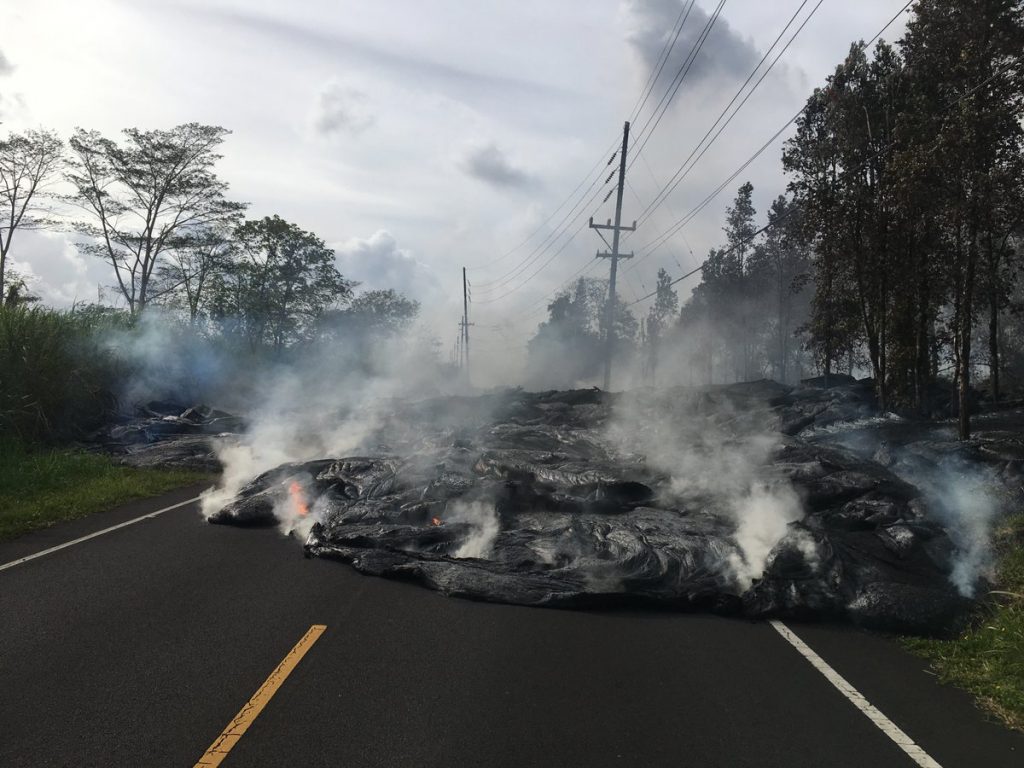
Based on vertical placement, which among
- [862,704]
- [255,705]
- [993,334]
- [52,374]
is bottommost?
[862,704]

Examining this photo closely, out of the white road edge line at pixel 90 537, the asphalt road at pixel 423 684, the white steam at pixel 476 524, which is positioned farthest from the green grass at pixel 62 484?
the white steam at pixel 476 524

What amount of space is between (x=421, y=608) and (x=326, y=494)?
3.72 metres

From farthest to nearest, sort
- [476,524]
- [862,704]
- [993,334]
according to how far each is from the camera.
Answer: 1. [993,334]
2. [476,524]
3. [862,704]

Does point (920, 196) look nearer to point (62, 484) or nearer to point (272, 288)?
point (62, 484)

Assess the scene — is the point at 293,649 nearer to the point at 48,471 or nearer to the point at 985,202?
the point at 48,471

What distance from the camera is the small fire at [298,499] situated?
8.14 metres

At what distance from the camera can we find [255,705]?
3.53 metres

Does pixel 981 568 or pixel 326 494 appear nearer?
pixel 981 568

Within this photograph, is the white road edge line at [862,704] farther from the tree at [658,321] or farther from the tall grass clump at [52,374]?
the tree at [658,321]

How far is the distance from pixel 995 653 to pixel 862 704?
4.38ft

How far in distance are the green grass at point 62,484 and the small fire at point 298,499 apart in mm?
2639

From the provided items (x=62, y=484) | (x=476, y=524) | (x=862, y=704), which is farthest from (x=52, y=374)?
(x=862, y=704)

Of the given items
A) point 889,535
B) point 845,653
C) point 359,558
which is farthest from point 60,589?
point 889,535

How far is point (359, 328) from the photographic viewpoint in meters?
57.7
